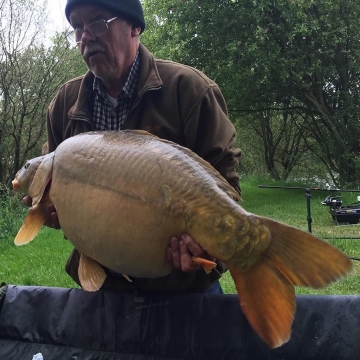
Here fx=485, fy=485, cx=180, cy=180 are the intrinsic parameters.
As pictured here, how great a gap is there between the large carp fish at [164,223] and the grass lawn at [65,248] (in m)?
1.39

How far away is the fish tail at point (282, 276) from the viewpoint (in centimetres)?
102

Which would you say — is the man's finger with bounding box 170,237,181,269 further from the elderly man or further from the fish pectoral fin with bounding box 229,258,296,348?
the elderly man

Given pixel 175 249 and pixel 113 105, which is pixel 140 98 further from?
pixel 175 249

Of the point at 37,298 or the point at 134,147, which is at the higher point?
the point at 134,147

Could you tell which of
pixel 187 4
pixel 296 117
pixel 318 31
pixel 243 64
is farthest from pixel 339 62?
pixel 296 117

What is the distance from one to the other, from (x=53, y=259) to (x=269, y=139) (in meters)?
14.2

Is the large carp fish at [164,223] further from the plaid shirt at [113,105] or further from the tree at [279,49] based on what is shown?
the tree at [279,49]

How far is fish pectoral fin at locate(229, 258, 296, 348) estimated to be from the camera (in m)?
1.06

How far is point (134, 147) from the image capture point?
1.27 meters

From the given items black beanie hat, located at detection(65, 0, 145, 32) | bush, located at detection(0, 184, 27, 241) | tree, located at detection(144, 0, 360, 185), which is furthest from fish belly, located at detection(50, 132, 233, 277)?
tree, located at detection(144, 0, 360, 185)

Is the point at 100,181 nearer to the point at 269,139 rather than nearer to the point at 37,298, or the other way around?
the point at 37,298

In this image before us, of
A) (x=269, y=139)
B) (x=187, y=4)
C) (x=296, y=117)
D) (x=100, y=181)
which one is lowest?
(x=269, y=139)

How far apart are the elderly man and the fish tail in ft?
1.47

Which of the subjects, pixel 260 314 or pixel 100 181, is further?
pixel 100 181
